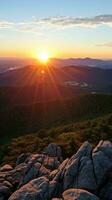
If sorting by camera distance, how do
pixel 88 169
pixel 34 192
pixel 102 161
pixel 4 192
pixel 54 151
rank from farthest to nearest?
pixel 54 151 < pixel 4 192 < pixel 102 161 < pixel 88 169 < pixel 34 192

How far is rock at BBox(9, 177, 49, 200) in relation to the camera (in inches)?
938

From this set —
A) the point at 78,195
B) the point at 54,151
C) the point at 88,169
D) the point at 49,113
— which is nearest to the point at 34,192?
the point at 78,195

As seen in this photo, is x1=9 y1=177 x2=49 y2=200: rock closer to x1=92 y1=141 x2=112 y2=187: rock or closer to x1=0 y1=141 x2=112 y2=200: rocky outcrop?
x1=0 y1=141 x2=112 y2=200: rocky outcrop

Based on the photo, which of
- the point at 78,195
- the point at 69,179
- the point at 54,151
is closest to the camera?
the point at 78,195

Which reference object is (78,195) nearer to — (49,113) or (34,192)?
(34,192)

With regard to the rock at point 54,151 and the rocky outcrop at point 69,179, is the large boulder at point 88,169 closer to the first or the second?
the rocky outcrop at point 69,179

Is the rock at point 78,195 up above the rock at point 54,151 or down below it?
below

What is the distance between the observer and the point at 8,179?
29.4m

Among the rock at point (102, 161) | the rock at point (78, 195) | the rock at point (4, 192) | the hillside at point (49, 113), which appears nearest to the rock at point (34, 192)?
the rock at point (78, 195)

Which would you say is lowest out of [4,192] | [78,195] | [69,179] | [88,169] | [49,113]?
[78,195]

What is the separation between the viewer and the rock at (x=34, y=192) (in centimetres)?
2381

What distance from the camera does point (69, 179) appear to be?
25812 millimetres

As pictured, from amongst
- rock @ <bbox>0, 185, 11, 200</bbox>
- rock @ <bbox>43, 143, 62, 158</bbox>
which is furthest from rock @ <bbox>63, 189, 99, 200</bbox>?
rock @ <bbox>43, 143, 62, 158</bbox>

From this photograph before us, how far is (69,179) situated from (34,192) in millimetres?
3029
